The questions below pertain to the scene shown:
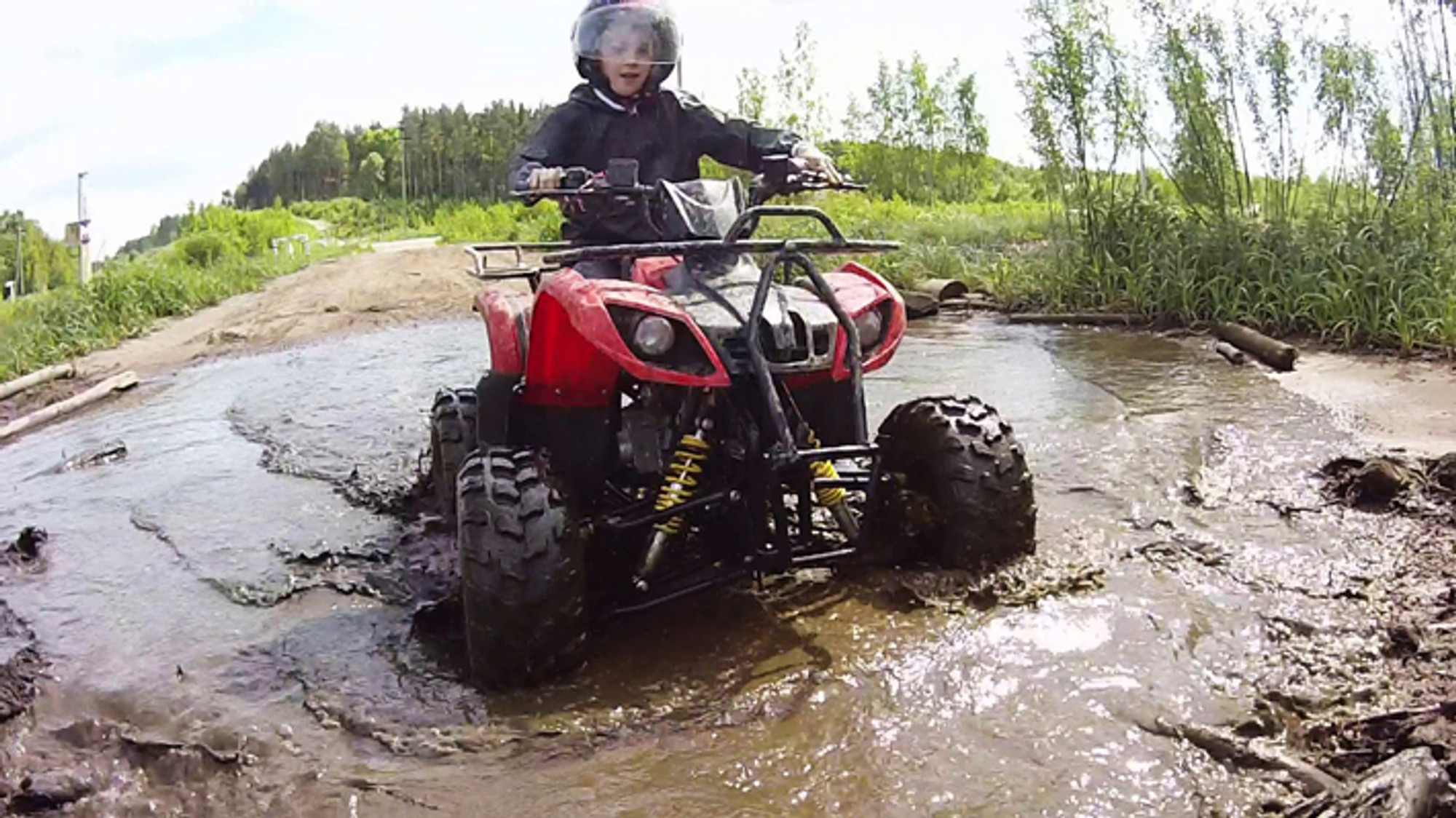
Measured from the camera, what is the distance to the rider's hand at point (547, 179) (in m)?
4.21

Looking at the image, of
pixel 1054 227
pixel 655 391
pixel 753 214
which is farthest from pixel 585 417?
pixel 1054 227

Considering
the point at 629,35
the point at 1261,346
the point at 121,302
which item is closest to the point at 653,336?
the point at 629,35

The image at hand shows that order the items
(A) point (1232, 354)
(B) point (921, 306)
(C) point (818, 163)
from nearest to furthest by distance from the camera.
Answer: (C) point (818, 163) < (A) point (1232, 354) < (B) point (921, 306)

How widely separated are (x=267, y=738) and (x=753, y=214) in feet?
6.72

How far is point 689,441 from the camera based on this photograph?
3824 millimetres

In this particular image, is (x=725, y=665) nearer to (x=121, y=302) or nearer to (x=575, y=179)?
(x=575, y=179)

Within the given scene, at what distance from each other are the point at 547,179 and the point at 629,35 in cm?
81

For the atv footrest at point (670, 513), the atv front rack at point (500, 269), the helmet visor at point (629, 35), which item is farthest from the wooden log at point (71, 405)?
the atv footrest at point (670, 513)

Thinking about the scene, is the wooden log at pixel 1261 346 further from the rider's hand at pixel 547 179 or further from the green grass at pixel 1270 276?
the rider's hand at pixel 547 179

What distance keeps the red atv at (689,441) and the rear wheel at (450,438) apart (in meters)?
0.86

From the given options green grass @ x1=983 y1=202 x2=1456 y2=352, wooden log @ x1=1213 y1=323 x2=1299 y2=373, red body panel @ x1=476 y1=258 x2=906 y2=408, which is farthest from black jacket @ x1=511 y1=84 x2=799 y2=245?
green grass @ x1=983 y1=202 x2=1456 y2=352

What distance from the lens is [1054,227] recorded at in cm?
1130

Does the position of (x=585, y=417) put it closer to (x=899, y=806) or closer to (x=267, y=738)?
(x=267, y=738)

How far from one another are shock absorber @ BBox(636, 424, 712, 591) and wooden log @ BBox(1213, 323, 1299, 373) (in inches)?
198
